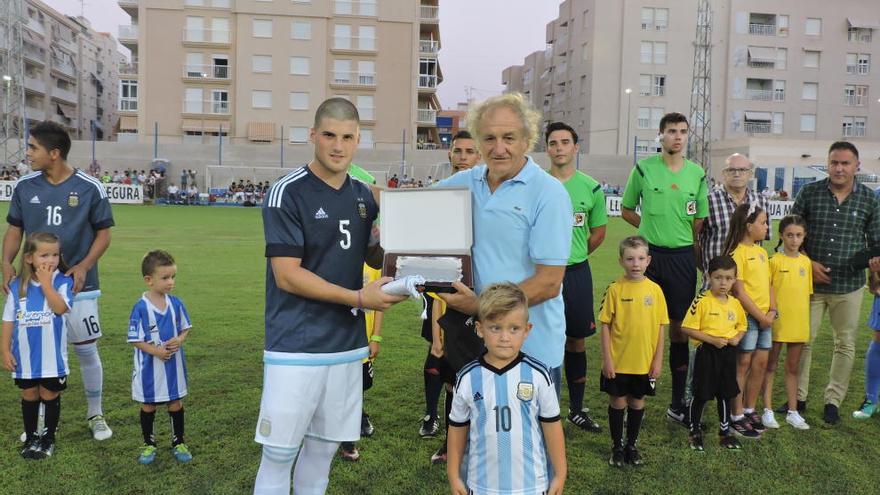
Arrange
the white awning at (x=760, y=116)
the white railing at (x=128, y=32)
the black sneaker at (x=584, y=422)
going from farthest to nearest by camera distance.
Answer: the white awning at (x=760, y=116)
the white railing at (x=128, y=32)
the black sneaker at (x=584, y=422)

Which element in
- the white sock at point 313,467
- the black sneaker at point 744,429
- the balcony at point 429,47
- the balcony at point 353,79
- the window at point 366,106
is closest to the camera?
the white sock at point 313,467

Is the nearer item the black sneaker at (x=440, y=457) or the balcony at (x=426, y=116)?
the black sneaker at (x=440, y=457)

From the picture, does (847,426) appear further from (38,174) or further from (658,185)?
(38,174)

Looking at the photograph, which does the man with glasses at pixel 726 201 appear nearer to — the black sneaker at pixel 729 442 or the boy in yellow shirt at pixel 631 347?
the boy in yellow shirt at pixel 631 347

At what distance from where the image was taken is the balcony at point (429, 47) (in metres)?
54.9

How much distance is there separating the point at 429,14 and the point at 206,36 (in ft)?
58.3

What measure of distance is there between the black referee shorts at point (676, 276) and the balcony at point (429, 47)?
51.8 metres

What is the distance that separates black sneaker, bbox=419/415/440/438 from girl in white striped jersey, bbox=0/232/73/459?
8.36 ft

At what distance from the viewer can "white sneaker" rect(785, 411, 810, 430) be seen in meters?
5.44

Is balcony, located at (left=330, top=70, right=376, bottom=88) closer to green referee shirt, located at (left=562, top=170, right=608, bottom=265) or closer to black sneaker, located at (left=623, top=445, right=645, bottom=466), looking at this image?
green referee shirt, located at (left=562, top=170, right=608, bottom=265)

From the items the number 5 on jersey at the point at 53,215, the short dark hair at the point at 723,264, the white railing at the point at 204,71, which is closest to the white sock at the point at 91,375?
the number 5 on jersey at the point at 53,215

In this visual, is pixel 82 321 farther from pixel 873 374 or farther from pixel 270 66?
pixel 270 66

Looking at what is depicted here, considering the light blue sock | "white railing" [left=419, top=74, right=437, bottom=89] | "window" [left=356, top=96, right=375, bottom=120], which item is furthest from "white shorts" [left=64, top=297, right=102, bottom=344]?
"white railing" [left=419, top=74, right=437, bottom=89]

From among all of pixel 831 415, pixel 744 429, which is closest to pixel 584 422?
pixel 744 429
